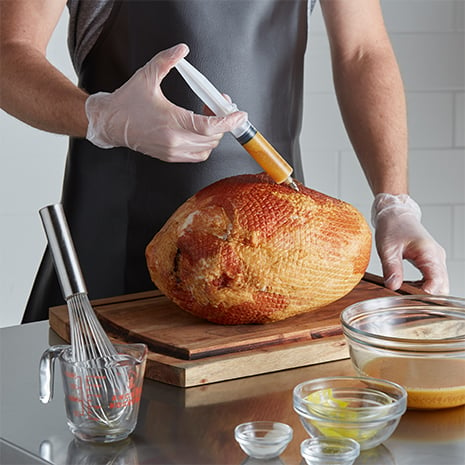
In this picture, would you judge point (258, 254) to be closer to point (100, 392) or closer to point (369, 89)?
point (100, 392)

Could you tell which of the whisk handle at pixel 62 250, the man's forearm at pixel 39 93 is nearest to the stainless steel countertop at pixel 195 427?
the whisk handle at pixel 62 250

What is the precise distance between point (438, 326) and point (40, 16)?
798mm

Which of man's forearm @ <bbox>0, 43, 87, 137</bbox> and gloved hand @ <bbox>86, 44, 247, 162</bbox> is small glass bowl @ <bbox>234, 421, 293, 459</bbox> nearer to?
gloved hand @ <bbox>86, 44, 247, 162</bbox>

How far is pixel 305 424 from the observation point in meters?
0.75

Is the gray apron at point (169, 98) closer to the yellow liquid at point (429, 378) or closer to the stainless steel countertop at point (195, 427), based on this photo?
the stainless steel countertop at point (195, 427)

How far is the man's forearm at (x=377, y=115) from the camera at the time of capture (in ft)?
5.04

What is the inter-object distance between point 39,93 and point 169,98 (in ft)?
0.86

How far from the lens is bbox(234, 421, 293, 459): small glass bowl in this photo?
0.74 m

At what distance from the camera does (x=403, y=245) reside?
1335mm

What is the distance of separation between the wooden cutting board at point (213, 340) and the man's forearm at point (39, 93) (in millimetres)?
292

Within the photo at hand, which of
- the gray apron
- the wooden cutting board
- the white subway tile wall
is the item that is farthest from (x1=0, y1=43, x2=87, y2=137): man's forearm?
the white subway tile wall

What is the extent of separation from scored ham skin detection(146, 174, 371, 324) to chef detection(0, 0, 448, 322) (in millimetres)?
242

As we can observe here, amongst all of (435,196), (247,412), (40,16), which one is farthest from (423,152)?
(247,412)

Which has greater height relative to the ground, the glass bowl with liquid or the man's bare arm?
the man's bare arm
